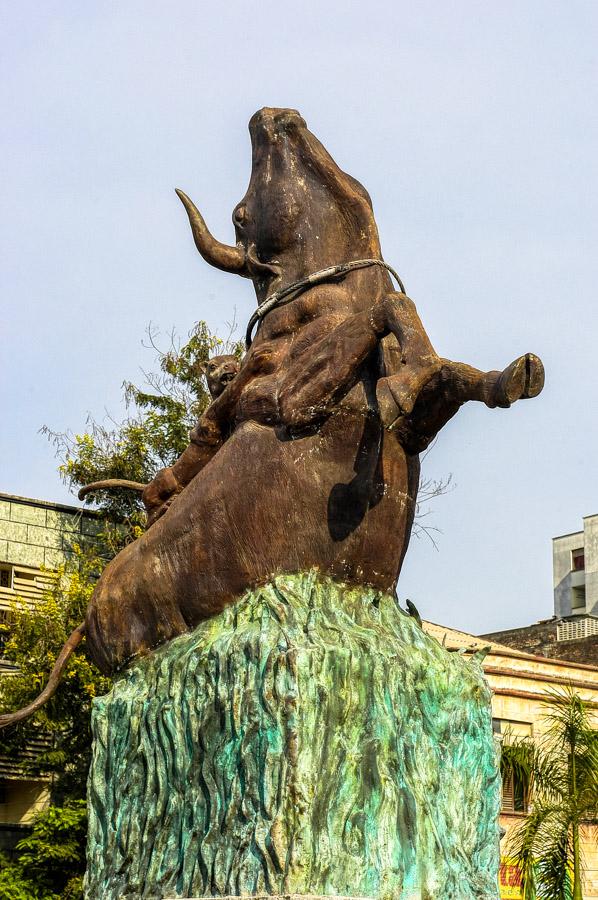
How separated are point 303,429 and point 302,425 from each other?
37 millimetres

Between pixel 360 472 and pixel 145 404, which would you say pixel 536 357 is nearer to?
pixel 360 472

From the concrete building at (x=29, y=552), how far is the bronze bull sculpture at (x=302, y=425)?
48.1ft

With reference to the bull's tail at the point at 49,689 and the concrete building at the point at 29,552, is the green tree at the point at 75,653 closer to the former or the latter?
the concrete building at the point at 29,552

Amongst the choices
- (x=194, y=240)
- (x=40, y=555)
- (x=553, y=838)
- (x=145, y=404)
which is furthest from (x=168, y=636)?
(x=40, y=555)

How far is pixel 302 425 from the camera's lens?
7.57m

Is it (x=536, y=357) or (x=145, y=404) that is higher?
(x=145, y=404)

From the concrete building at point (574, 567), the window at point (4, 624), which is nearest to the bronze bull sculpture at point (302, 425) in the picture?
the window at point (4, 624)

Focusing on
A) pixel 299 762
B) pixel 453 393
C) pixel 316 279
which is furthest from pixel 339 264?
pixel 299 762

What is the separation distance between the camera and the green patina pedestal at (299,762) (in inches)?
273

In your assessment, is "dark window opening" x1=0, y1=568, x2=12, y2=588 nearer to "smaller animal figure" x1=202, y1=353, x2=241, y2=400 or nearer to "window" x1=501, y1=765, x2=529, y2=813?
"window" x1=501, y1=765, x2=529, y2=813

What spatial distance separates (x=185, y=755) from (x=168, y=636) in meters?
0.75

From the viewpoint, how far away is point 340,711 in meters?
7.12

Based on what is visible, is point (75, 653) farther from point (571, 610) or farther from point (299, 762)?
point (571, 610)

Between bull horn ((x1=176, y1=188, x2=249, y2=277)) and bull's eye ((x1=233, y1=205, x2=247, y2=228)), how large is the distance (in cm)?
13
